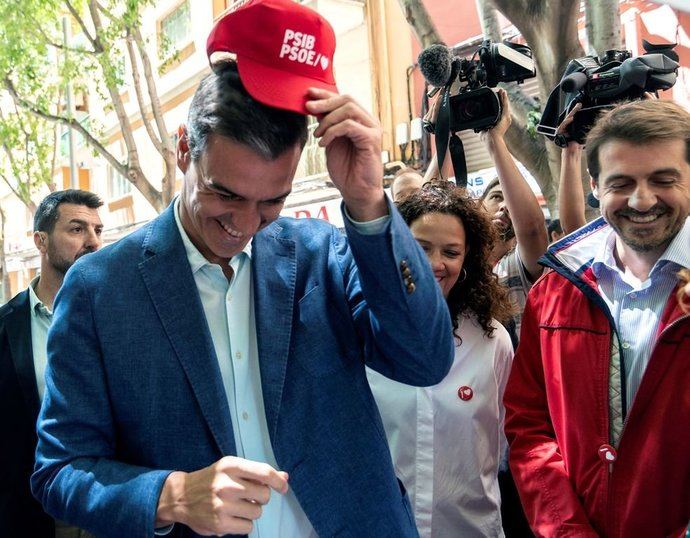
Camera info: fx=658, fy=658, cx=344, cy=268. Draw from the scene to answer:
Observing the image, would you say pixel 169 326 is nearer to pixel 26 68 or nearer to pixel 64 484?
pixel 64 484

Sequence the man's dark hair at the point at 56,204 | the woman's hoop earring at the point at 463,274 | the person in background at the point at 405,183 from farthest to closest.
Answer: the man's dark hair at the point at 56,204 < the person in background at the point at 405,183 < the woman's hoop earring at the point at 463,274

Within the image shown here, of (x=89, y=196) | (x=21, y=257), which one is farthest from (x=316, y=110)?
(x=21, y=257)

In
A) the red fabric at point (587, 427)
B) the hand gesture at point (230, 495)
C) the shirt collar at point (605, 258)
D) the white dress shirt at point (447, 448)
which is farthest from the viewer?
the white dress shirt at point (447, 448)

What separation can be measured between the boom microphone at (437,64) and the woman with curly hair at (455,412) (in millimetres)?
685

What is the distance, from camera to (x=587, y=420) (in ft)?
5.50

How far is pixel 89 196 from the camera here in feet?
12.9

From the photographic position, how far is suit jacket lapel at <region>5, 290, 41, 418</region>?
2.71 meters

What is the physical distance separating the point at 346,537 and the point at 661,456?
78cm

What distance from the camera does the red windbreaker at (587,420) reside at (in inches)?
61.0

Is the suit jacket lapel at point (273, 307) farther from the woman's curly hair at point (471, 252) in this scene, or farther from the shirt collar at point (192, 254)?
the woman's curly hair at point (471, 252)

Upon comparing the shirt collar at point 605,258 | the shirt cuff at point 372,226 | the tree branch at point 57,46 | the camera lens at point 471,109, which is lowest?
the shirt collar at point 605,258

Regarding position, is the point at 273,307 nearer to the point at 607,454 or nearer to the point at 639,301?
the point at 607,454

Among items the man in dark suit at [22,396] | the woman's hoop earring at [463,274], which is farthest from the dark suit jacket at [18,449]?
the woman's hoop earring at [463,274]

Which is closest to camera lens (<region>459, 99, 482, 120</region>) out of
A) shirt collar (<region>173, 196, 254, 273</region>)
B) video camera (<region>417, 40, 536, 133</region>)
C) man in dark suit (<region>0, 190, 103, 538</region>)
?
video camera (<region>417, 40, 536, 133</region>)
